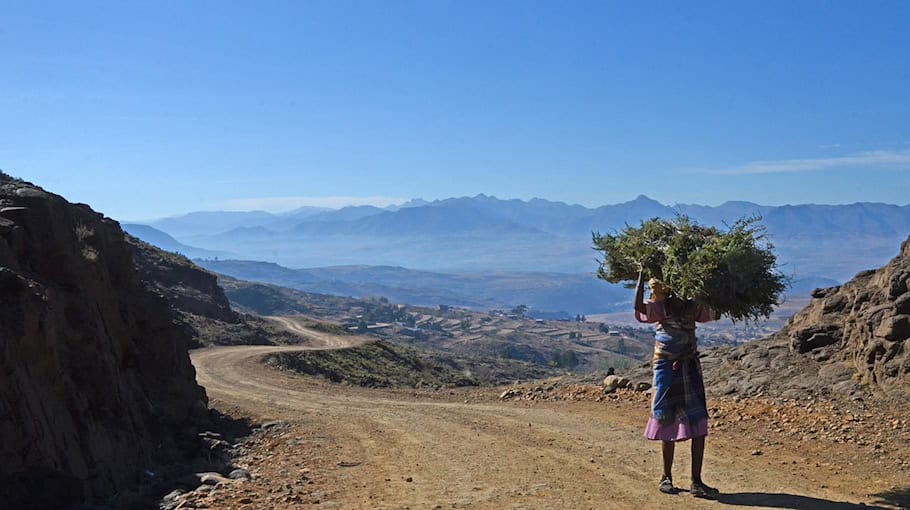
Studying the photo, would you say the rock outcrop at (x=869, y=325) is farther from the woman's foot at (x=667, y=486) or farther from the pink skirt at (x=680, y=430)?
the woman's foot at (x=667, y=486)

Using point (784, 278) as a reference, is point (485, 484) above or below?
below

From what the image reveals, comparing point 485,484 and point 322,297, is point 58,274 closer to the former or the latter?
point 485,484

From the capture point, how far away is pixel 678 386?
324 inches

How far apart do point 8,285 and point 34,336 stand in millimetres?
677

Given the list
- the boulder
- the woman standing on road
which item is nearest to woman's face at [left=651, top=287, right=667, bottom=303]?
the woman standing on road

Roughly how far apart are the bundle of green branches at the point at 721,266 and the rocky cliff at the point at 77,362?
712 cm

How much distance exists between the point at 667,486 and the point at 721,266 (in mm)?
2404

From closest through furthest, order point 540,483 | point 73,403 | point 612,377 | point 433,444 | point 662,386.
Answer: point 662,386 < point 540,483 < point 73,403 < point 433,444 < point 612,377

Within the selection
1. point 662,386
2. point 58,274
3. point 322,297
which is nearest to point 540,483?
point 662,386

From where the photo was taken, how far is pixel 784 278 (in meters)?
8.31

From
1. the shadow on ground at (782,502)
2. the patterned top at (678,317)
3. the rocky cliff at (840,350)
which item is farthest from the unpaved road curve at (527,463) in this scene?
the rocky cliff at (840,350)

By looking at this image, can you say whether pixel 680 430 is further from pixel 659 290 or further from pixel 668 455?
pixel 659 290

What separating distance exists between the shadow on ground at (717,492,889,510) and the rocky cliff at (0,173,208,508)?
7235 millimetres

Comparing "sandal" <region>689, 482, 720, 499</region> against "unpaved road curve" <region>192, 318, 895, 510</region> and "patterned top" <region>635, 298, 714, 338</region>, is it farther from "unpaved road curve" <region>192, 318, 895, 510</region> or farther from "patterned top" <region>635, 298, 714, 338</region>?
"patterned top" <region>635, 298, 714, 338</region>
